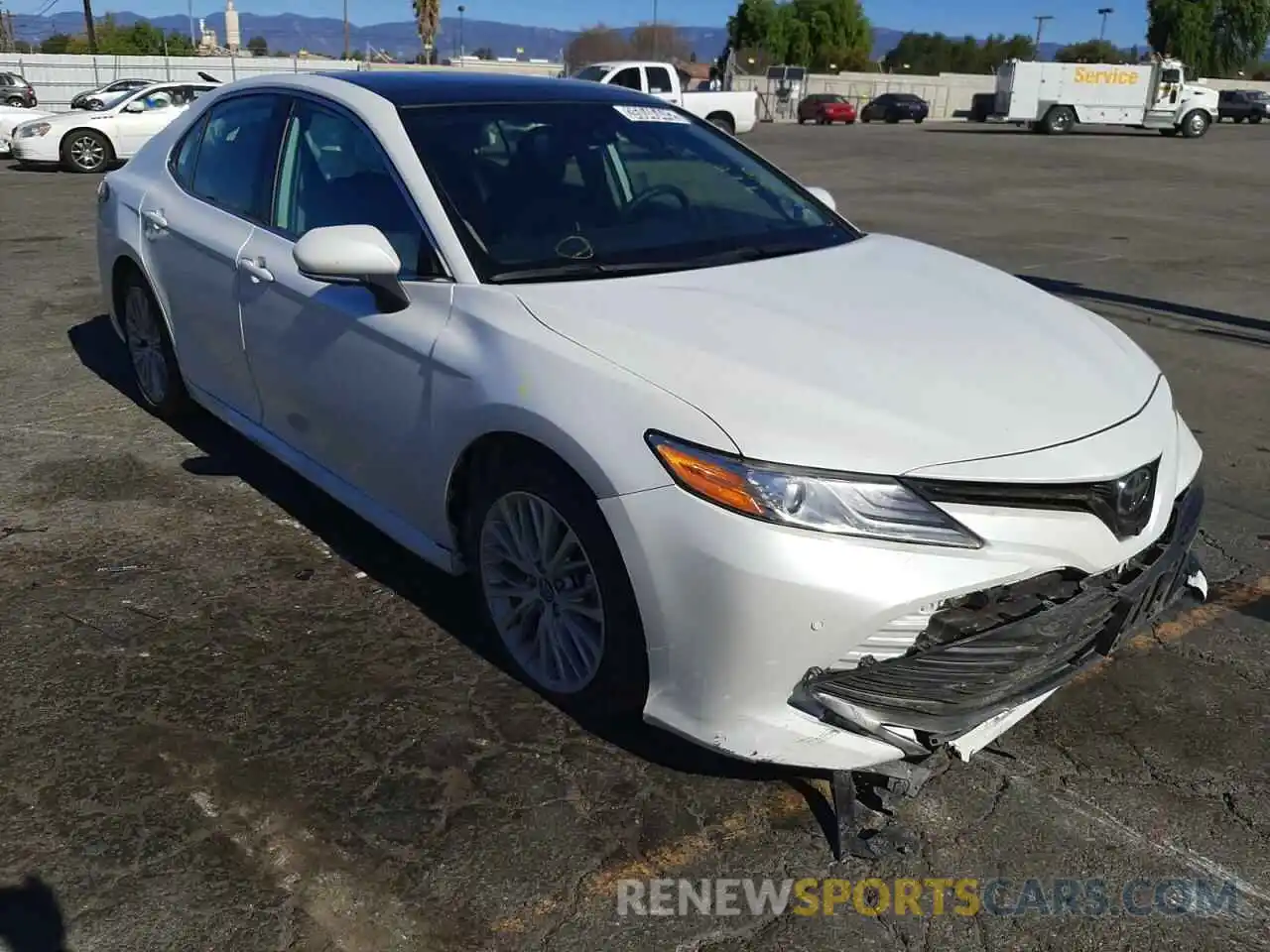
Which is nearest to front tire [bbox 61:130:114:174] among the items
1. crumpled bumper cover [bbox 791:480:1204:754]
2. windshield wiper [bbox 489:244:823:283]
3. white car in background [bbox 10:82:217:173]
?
white car in background [bbox 10:82:217:173]

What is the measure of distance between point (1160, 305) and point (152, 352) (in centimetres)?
719

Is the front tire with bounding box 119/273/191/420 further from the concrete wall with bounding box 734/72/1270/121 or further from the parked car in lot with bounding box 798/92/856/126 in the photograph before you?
the concrete wall with bounding box 734/72/1270/121

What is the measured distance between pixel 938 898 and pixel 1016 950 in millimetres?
191

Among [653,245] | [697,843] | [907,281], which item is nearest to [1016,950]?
[697,843]

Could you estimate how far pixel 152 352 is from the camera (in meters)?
5.11

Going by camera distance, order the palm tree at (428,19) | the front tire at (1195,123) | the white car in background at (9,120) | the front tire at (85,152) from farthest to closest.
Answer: the palm tree at (428,19) < the front tire at (1195,123) < the white car in background at (9,120) < the front tire at (85,152)

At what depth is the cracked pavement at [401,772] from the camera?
2.38m

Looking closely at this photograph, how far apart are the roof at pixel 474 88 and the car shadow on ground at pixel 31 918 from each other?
7.98ft

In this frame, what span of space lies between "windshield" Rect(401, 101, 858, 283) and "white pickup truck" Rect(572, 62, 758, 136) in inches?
775

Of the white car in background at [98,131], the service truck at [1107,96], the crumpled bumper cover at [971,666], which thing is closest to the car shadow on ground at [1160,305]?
the crumpled bumper cover at [971,666]

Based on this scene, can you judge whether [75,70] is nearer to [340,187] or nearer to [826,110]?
[826,110]

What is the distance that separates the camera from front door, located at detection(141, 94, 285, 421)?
4062 mm

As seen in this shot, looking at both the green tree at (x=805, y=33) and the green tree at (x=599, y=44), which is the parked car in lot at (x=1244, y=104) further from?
the green tree at (x=599, y=44)

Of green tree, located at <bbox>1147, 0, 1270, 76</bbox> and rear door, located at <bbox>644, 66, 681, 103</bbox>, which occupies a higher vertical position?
green tree, located at <bbox>1147, 0, 1270, 76</bbox>
